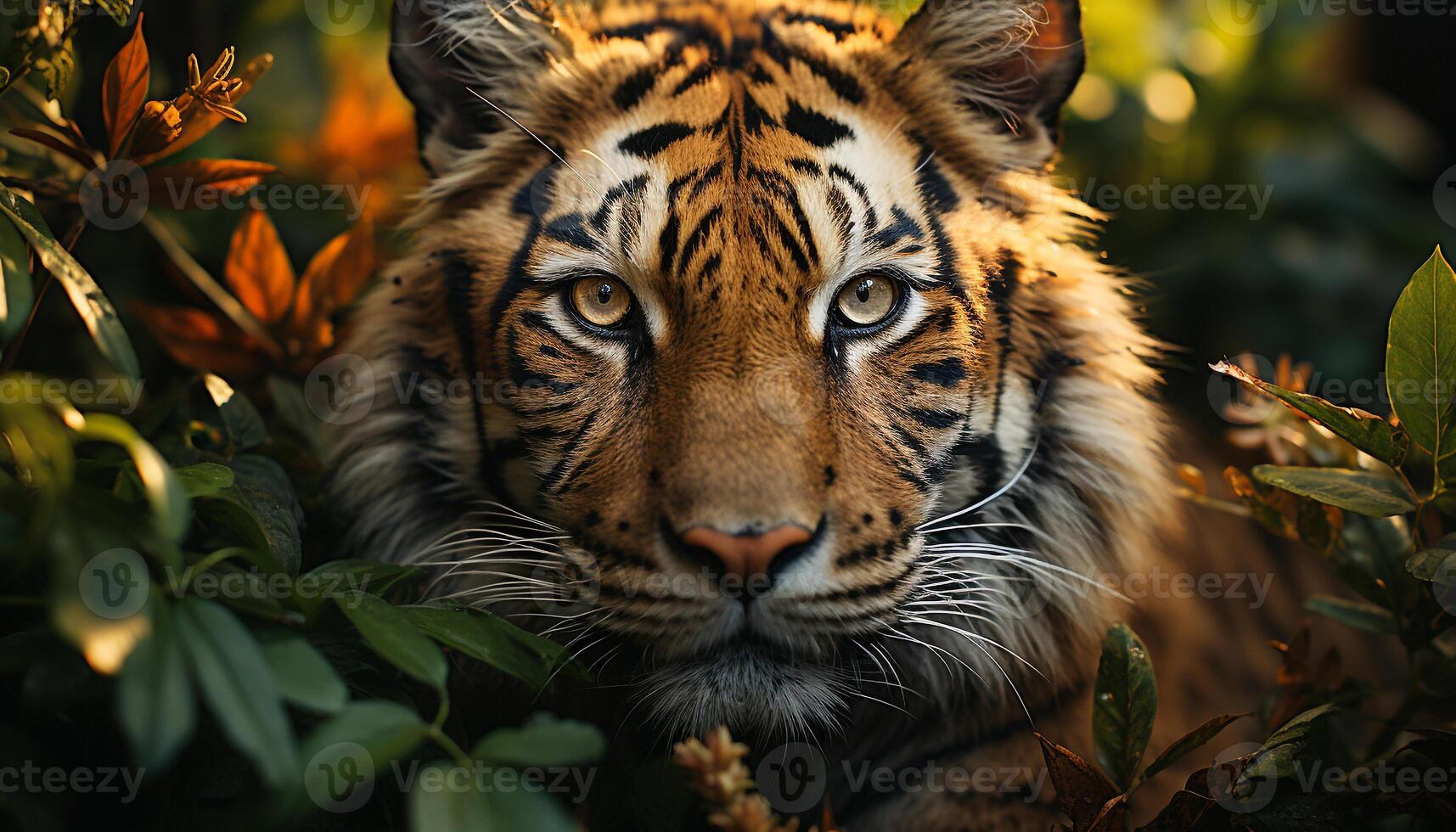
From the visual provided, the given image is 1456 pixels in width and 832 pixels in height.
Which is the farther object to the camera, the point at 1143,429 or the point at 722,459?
the point at 1143,429

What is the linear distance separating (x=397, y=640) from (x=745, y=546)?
393mm

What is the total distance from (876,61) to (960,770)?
1.08m

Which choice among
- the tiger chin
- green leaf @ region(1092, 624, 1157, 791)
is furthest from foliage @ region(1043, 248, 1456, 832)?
the tiger chin

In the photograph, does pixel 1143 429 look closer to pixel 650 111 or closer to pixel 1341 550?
pixel 1341 550

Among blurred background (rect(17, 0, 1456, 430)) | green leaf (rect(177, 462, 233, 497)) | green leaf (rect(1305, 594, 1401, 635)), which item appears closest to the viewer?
green leaf (rect(177, 462, 233, 497))

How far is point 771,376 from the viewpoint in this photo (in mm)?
1310

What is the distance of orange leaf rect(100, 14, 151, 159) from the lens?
125cm

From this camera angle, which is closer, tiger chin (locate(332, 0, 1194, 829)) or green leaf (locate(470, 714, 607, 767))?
green leaf (locate(470, 714, 607, 767))

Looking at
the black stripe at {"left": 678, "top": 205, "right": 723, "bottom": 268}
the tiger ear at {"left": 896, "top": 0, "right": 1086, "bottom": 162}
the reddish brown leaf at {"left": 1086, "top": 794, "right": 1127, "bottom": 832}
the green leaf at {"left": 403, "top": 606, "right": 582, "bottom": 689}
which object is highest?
the tiger ear at {"left": 896, "top": 0, "right": 1086, "bottom": 162}

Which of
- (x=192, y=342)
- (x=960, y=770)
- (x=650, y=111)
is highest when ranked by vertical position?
(x=650, y=111)

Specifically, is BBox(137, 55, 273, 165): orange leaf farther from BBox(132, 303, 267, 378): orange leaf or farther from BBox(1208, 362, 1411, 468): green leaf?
BBox(1208, 362, 1411, 468): green leaf

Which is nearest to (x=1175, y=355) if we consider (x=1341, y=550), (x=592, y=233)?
(x=1341, y=550)

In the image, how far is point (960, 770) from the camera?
1482mm

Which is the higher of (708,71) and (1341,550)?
(708,71)
